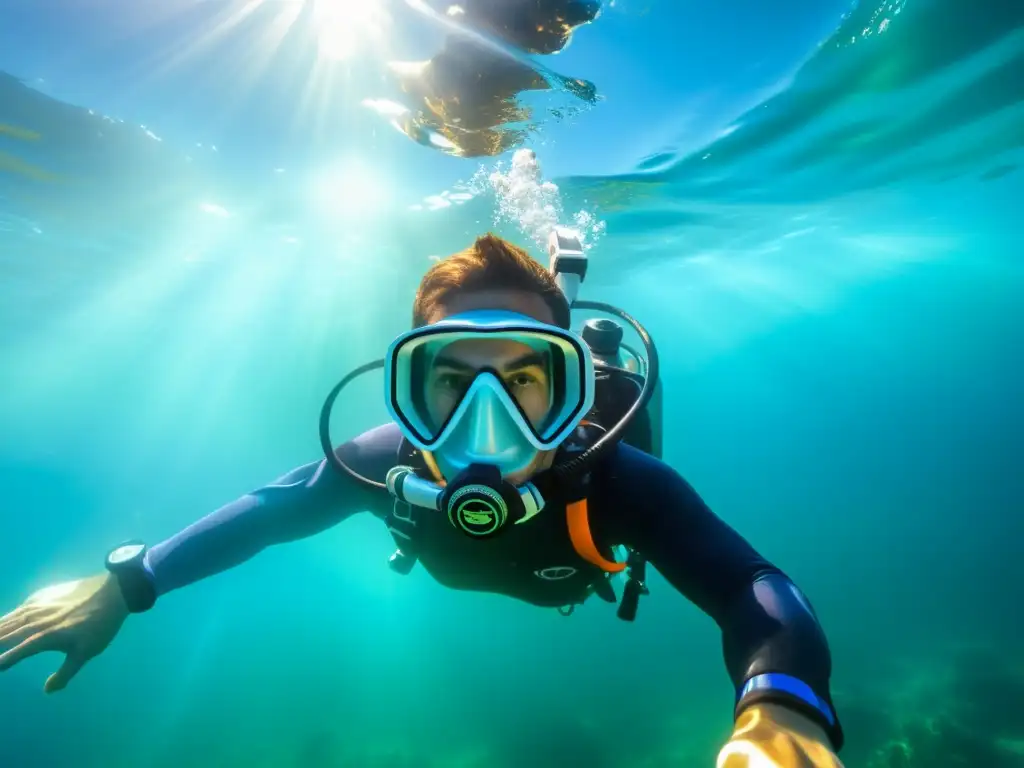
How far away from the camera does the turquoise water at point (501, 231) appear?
8273 millimetres

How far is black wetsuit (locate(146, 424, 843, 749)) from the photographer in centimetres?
173

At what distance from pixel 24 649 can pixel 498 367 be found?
264cm

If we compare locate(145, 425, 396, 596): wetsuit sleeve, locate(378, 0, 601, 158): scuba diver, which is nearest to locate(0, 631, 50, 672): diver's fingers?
locate(145, 425, 396, 596): wetsuit sleeve

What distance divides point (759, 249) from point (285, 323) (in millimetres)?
36810

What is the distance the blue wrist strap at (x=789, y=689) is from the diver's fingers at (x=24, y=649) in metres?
3.08

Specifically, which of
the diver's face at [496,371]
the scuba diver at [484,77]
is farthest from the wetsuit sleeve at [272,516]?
the scuba diver at [484,77]

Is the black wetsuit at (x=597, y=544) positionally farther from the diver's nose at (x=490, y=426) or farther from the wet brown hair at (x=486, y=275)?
the wet brown hair at (x=486, y=275)

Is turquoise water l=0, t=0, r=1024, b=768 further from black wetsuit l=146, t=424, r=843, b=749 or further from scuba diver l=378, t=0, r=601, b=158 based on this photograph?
black wetsuit l=146, t=424, r=843, b=749

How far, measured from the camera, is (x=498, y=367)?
8.17ft

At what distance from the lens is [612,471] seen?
2588 mm

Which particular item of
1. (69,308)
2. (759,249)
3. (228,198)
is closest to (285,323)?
(69,308)

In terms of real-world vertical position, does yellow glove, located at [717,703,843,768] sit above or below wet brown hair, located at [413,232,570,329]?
below

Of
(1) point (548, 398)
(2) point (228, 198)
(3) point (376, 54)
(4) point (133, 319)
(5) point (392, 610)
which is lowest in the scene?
(5) point (392, 610)

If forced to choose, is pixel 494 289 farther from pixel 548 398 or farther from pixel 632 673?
pixel 632 673
